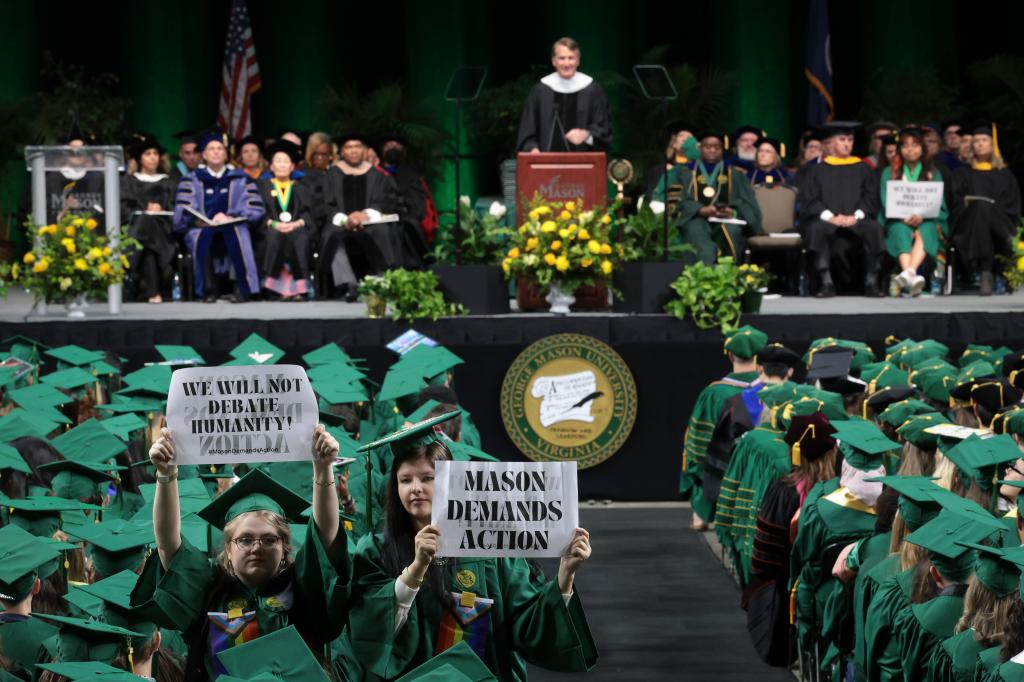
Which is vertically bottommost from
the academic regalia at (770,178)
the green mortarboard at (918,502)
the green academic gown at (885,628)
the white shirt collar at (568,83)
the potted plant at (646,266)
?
the green academic gown at (885,628)

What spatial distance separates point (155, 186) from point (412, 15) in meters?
5.84

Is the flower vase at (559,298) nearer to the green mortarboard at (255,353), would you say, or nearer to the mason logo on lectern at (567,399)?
the mason logo on lectern at (567,399)

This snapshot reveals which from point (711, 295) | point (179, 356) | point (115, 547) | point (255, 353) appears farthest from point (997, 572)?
point (711, 295)

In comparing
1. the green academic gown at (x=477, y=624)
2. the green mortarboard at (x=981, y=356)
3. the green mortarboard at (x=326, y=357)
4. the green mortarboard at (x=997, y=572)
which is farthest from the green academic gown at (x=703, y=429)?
the green academic gown at (x=477, y=624)

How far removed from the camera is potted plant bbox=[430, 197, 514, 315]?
12.3 m

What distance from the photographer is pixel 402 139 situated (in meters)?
18.0

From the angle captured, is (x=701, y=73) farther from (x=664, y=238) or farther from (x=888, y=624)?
(x=888, y=624)

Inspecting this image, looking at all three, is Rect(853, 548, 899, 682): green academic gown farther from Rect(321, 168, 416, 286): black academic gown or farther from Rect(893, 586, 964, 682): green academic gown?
Rect(321, 168, 416, 286): black academic gown

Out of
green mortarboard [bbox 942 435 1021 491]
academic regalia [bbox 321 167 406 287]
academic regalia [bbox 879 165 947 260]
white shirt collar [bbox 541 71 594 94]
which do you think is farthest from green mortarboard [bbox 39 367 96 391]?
academic regalia [bbox 879 165 947 260]

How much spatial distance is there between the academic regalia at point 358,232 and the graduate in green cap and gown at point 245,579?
10221mm

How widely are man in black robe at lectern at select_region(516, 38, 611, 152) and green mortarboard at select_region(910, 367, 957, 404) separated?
196 inches

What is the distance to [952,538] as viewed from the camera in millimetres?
5133

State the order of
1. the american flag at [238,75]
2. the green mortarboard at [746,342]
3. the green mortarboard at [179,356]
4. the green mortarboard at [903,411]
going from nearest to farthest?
the green mortarboard at [903,411] → the green mortarboard at [179,356] → the green mortarboard at [746,342] → the american flag at [238,75]

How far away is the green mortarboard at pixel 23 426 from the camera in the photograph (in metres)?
6.73
